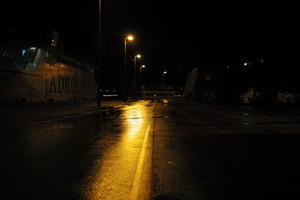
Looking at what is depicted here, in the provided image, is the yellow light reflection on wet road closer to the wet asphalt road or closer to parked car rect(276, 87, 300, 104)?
the wet asphalt road

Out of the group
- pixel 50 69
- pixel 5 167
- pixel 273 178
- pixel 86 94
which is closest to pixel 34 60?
pixel 50 69

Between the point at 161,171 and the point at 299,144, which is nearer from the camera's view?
the point at 161,171

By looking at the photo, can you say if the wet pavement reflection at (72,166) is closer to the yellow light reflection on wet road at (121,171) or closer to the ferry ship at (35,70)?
the yellow light reflection on wet road at (121,171)

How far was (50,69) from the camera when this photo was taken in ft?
141

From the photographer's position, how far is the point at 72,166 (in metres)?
6.72

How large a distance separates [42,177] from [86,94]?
5654cm

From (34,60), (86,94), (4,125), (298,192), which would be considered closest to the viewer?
(298,192)

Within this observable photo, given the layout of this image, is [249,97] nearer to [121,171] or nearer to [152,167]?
[152,167]

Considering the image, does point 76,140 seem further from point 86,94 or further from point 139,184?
point 86,94

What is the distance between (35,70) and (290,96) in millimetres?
27868

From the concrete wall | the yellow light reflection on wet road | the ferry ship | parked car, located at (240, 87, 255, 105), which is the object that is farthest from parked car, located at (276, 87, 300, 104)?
the concrete wall

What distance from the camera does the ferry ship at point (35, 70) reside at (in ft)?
110

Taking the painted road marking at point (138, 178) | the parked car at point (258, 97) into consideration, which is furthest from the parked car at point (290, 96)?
the painted road marking at point (138, 178)

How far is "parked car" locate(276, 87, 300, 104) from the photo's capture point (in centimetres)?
3042
